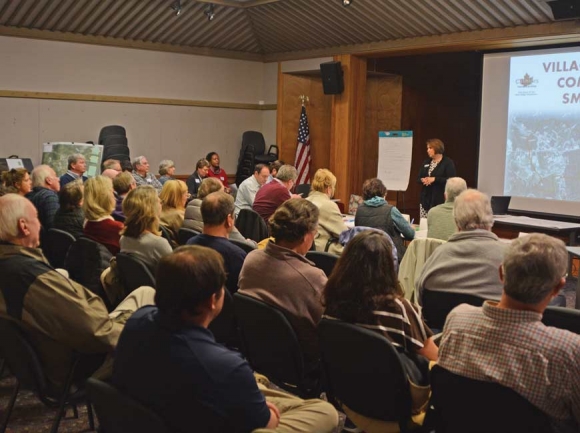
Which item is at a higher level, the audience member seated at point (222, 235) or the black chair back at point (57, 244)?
the audience member seated at point (222, 235)

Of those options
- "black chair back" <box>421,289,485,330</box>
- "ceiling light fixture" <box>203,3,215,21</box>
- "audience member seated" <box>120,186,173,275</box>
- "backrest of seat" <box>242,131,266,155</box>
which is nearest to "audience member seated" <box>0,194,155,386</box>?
"audience member seated" <box>120,186,173,275</box>

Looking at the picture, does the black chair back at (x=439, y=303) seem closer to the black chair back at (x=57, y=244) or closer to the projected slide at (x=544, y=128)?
the black chair back at (x=57, y=244)

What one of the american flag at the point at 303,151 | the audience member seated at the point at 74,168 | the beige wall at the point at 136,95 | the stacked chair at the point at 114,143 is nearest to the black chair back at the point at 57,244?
the audience member seated at the point at 74,168

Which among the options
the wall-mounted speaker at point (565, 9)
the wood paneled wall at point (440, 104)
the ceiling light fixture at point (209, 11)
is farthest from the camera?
the wood paneled wall at point (440, 104)

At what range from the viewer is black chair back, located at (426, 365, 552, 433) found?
2061mm

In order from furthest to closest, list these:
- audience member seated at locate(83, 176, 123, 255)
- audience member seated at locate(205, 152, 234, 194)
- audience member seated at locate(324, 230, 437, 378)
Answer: audience member seated at locate(205, 152, 234, 194), audience member seated at locate(83, 176, 123, 255), audience member seated at locate(324, 230, 437, 378)

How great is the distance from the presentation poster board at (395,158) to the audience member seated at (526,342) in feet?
29.2

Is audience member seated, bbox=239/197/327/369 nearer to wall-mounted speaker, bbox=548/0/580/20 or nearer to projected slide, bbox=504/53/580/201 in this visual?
wall-mounted speaker, bbox=548/0/580/20

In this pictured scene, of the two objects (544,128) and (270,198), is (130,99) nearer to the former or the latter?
(270,198)

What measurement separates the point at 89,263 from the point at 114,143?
7.39 m

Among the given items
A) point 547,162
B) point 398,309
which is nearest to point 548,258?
point 398,309

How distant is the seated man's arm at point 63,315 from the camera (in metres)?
2.73

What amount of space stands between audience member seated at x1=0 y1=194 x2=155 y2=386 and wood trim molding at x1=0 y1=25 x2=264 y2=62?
8621 mm

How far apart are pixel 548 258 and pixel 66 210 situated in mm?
3921
